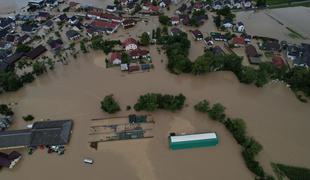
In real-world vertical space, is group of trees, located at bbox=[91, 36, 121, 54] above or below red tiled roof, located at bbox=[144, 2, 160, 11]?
below

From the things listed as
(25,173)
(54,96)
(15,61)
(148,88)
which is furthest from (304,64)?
(15,61)

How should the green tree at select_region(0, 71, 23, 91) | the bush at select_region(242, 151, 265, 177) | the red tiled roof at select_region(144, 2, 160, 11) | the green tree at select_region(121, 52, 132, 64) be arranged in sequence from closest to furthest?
the bush at select_region(242, 151, 265, 177) < the green tree at select_region(0, 71, 23, 91) < the green tree at select_region(121, 52, 132, 64) < the red tiled roof at select_region(144, 2, 160, 11)

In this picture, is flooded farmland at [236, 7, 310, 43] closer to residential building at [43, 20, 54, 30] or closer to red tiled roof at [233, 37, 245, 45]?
red tiled roof at [233, 37, 245, 45]

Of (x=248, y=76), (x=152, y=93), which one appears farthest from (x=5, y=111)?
(x=248, y=76)

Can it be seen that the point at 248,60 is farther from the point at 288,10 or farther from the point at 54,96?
the point at 54,96

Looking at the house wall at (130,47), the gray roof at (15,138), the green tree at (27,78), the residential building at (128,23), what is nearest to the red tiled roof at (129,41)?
the house wall at (130,47)

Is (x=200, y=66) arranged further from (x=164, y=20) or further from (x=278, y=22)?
(x=278, y=22)

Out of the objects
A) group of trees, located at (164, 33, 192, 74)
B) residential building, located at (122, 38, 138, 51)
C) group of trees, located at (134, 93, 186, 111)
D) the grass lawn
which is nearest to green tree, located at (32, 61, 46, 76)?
residential building, located at (122, 38, 138, 51)
